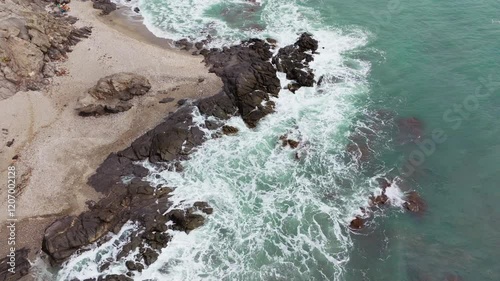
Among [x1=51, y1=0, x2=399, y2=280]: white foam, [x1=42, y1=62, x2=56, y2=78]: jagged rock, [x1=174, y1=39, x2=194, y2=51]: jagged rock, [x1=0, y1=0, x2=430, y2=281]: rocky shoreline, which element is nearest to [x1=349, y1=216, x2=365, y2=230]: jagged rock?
[x1=0, y1=0, x2=430, y2=281]: rocky shoreline

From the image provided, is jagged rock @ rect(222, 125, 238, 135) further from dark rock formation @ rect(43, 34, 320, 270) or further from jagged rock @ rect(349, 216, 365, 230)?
jagged rock @ rect(349, 216, 365, 230)

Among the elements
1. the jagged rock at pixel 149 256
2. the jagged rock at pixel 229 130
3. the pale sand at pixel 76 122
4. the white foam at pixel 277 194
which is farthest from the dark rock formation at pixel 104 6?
the jagged rock at pixel 149 256

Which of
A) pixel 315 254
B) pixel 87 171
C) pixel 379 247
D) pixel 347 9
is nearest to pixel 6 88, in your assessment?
pixel 87 171

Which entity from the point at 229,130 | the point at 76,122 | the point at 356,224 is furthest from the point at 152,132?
the point at 356,224

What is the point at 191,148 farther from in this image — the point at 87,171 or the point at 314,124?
the point at 314,124

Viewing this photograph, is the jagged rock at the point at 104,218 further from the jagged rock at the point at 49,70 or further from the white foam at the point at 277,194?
the jagged rock at the point at 49,70

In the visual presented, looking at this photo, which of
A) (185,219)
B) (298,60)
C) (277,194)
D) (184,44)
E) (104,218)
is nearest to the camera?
(104,218)

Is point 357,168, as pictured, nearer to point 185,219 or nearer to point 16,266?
point 185,219
